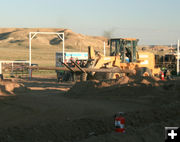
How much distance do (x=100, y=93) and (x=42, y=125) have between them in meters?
6.95

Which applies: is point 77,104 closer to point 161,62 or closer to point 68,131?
point 68,131

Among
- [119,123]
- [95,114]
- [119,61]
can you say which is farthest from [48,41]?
[119,123]

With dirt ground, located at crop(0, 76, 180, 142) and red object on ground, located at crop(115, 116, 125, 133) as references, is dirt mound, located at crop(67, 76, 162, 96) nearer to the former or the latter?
dirt ground, located at crop(0, 76, 180, 142)

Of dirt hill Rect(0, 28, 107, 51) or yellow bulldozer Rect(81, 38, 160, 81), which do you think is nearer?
yellow bulldozer Rect(81, 38, 160, 81)

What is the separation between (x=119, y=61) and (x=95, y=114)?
505 inches

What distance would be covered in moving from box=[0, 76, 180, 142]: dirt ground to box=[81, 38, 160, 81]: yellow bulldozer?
525 centimetres

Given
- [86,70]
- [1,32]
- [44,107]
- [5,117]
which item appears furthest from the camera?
[1,32]

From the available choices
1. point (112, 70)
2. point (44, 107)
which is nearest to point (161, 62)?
point (112, 70)

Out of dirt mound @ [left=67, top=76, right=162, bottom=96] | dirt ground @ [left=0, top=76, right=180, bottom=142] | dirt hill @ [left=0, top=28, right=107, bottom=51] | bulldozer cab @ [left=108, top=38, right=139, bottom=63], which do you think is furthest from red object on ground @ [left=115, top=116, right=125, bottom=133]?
dirt hill @ [left=0, top=28, right=107, bottom=51]

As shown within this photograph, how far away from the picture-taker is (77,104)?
547 inches

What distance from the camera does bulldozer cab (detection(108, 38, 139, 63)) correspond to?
25500mm

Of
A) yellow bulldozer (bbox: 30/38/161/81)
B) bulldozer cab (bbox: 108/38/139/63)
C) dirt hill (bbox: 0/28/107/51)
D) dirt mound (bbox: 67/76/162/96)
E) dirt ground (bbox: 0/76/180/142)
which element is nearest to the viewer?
dirt ground (bbox: 0/76/180/142)

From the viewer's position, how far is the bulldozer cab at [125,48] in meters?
25.5

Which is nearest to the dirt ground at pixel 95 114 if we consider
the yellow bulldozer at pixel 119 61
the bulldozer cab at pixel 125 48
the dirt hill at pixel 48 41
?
the yellow bulldozer at pixel 119 61
